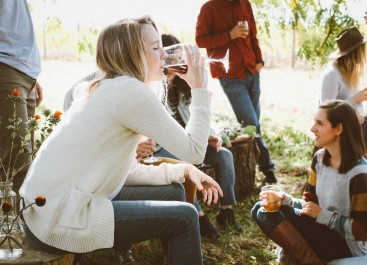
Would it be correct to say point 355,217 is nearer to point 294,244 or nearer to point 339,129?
point 294,244

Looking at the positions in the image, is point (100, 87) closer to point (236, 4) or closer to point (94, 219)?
point (94, 219)

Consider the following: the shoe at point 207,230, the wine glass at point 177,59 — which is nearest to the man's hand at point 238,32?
the shoe at point 207,230

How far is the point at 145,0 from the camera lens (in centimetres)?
874

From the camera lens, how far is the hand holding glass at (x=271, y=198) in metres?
2.95

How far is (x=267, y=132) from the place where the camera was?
7301mm

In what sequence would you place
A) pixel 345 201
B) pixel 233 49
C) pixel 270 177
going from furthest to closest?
pixel 270 177
pixel 233 49
pixel 345 201

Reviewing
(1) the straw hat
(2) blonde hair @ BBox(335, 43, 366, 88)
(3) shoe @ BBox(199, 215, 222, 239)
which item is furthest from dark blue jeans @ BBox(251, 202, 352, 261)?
(1) the straw hat

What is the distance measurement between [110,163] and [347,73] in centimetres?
281

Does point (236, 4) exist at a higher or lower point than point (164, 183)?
higher

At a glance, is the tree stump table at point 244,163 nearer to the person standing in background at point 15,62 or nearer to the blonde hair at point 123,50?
the person standing in background at point 15,62

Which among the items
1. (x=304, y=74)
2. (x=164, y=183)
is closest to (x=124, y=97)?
(x=164, y=183)

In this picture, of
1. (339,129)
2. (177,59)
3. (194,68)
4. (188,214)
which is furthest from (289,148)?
(188,214)

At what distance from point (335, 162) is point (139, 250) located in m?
1.29

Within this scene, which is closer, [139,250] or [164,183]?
[164,183]
